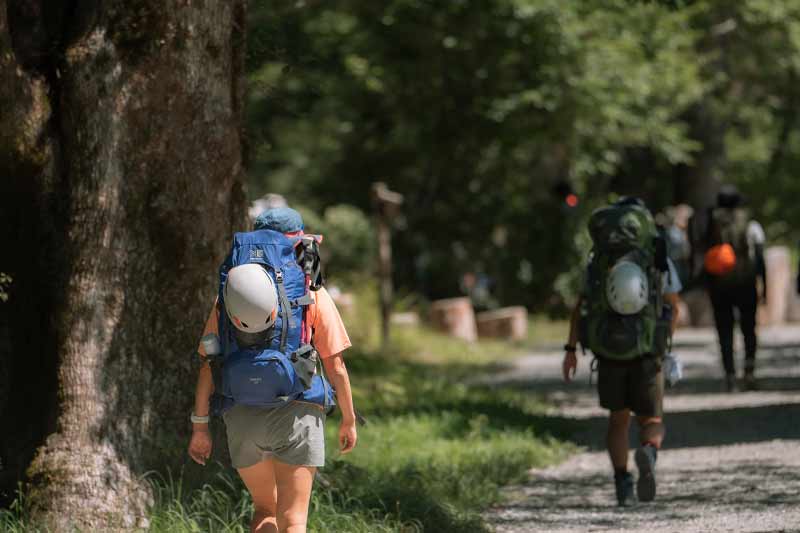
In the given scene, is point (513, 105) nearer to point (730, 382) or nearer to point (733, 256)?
point (730, 382)

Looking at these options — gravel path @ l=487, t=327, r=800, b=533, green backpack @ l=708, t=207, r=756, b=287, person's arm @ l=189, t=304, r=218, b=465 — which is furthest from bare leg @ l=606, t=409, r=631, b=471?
green backpack @ l=708, t=207, r=756, b=287

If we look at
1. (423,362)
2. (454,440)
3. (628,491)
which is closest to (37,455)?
(628,491)

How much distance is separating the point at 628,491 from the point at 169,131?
10.9 ft

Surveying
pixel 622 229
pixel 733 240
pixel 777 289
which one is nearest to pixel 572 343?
pixel 622 229

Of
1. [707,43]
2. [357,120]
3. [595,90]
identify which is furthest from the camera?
[707,43]

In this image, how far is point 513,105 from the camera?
879 inches

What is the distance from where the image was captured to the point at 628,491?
8625mm

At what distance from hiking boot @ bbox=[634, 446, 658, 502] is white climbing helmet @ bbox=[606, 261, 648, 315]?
80 cm

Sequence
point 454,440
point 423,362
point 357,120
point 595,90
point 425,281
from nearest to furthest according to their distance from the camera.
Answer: point 454,440, point 423,362, point 595,90, point 357,120, point 425,281

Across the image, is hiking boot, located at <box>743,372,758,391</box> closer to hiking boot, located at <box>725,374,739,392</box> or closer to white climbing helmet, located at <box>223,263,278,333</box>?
hiking boot, located at <box>725,374,739,392</box>

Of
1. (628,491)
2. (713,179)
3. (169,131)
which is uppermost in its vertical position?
(713,179)

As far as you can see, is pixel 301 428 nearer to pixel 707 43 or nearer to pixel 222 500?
pixel 222 500

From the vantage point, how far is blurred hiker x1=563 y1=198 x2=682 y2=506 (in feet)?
26.8

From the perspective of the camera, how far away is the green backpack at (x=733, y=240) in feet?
44.8
